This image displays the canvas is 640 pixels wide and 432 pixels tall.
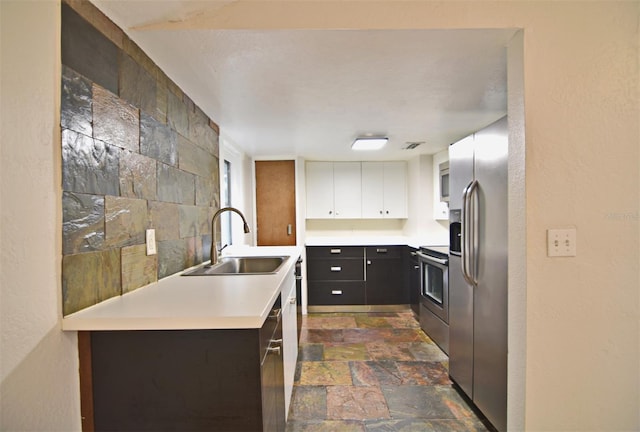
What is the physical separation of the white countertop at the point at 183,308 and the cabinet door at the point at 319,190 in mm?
3026

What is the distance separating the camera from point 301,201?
4188 mm

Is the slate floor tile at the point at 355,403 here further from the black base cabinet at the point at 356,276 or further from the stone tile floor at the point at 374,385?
the black base cabinet at the point at 356,276

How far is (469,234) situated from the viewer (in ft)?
6.30

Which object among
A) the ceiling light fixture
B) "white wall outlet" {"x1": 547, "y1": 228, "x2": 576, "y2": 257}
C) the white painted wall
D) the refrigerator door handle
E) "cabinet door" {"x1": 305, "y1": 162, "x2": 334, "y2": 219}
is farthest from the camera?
"cabinet door" {"x1": 305, "y1": 162, "x2": 334, "y2": 219}

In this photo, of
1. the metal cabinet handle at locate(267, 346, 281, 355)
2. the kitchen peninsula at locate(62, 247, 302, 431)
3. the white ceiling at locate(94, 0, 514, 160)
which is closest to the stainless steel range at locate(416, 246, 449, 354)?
the white ceiling at locate(94, 0, 514, 160)

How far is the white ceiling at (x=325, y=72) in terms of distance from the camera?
4.44 feet

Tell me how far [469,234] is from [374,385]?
1294 millimetres

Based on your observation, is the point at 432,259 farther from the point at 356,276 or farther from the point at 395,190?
the point at 395,190

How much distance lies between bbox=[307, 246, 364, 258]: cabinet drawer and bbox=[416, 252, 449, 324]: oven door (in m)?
0.80

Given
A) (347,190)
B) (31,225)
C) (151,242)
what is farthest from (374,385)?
(347,190)

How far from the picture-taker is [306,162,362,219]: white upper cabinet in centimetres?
451

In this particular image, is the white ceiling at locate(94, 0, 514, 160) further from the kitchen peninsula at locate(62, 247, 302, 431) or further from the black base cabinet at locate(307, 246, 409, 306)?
the black base cabinet at locate(307, 246, 409, 306)

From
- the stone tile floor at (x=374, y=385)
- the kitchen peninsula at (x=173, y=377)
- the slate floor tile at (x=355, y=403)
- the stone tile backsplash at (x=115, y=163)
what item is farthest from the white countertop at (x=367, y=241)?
the kitchen peninsula at (x=173, y=377)

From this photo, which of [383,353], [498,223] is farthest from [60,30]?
[383,353]
